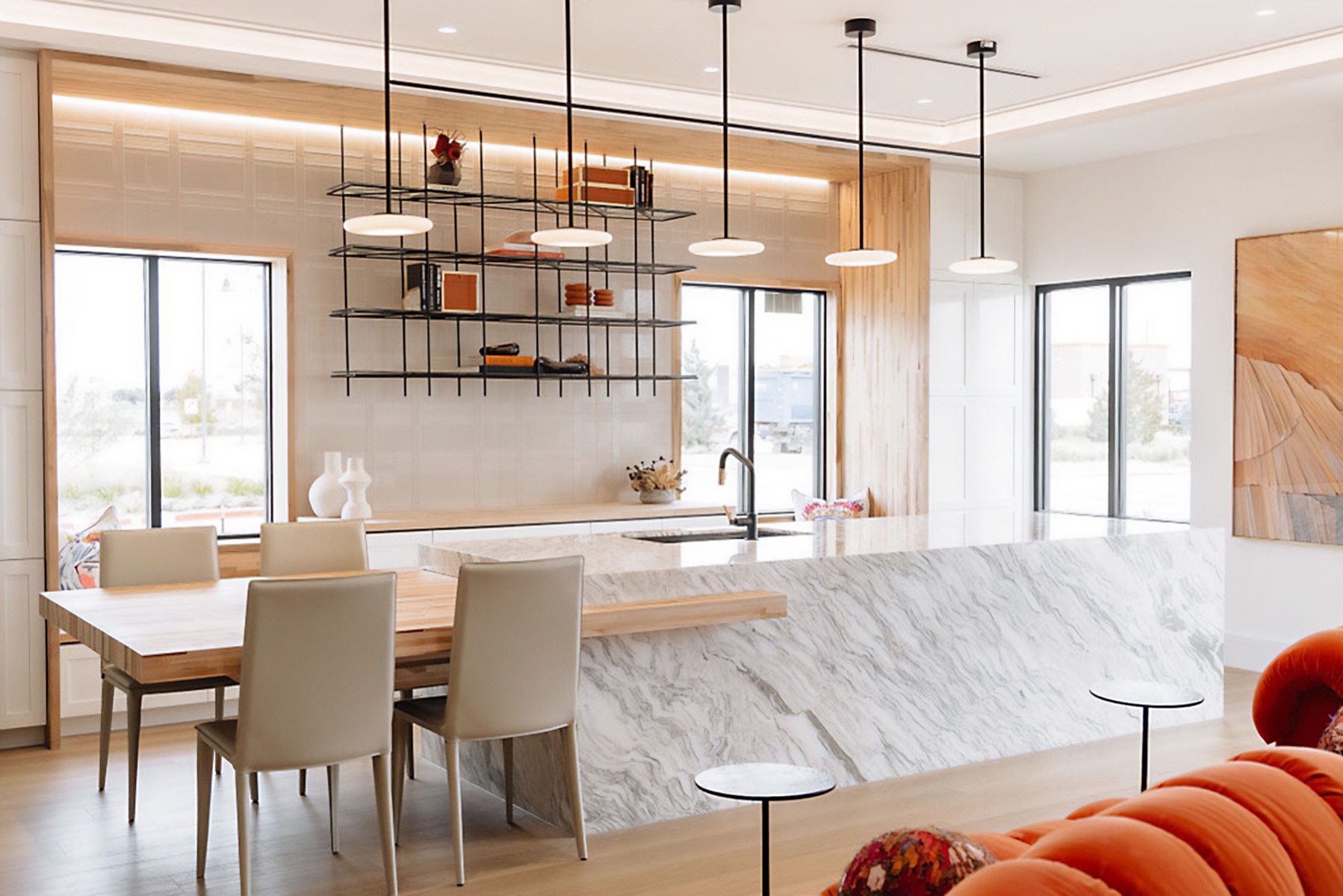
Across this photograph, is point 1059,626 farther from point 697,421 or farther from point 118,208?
point 118,208

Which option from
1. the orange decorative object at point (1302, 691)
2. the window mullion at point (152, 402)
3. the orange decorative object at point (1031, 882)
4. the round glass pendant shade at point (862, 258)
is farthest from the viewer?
the window mullion at point (152, 402)

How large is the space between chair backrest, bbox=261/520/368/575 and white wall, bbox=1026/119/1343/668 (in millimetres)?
4579

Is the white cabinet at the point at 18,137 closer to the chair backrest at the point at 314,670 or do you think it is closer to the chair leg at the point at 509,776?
the chair backrest at the point at 314,670

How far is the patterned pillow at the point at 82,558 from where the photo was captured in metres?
5.50

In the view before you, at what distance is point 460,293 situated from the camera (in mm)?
6242

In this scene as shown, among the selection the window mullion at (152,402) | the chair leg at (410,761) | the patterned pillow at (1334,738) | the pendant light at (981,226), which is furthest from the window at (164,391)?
the patterned pillow at (1334,738)

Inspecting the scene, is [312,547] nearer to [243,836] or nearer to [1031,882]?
[243,836]

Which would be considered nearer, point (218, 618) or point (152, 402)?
point (218, 618)

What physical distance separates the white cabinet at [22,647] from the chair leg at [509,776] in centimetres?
230

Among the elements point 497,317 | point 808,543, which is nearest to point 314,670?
point 808,543

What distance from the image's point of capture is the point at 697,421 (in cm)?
745

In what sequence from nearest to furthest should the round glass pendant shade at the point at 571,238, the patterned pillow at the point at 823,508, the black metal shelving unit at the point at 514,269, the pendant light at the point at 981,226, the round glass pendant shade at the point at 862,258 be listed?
the round glass pendant shade at the point at 571,238 < the round glass pendant shade at the point at 862,258 < the pendant light at the point at 981,226 < the black metal shelving unit at the point at 514,269 < the patterned pillow at the point at 823,508

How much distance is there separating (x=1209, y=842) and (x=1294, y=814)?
0.60 ft

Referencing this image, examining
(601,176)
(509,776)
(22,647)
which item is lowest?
(509,776)
